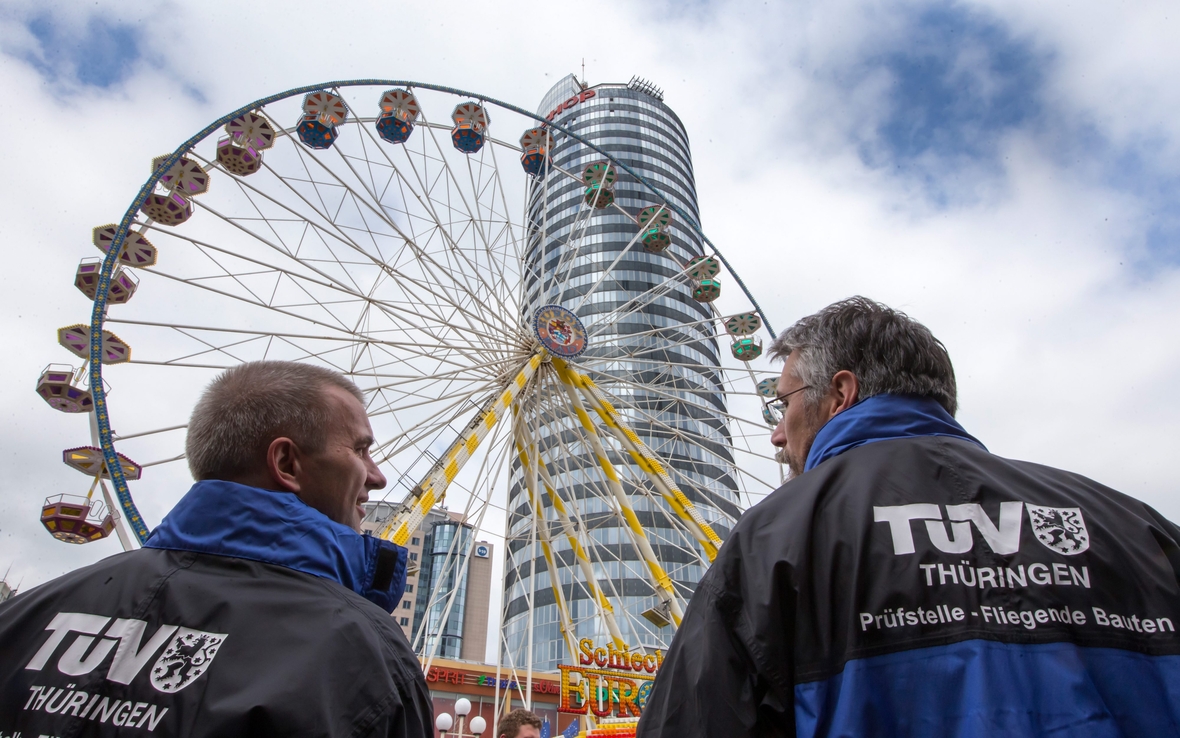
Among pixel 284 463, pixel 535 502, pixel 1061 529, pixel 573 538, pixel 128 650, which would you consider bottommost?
pixel 128 650

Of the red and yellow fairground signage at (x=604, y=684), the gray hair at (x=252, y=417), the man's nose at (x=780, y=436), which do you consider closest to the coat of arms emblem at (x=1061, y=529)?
the man's nose at (x=780, y=436)

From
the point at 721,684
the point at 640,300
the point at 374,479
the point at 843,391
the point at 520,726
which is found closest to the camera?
the point at 721,684

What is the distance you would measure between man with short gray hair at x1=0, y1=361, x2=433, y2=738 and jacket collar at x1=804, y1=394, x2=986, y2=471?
1.13m

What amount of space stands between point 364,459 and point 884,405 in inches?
61.9

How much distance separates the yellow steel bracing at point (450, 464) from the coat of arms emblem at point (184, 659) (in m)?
9.72

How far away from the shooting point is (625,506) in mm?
16375

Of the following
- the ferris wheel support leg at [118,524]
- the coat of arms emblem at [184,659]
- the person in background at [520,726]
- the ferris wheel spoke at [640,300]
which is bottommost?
the person in background at [520,726]

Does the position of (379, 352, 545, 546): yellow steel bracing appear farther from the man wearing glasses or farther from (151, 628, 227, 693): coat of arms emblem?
the man wearing glasses

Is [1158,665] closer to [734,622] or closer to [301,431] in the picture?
[734,622]

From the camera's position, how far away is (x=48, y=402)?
14438 mm

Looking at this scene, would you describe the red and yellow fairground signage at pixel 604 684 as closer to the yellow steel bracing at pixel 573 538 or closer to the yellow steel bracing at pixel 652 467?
the yellow steel bracing at pixel 573 538

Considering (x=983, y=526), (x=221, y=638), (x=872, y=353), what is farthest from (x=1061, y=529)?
(x=221, y=638)

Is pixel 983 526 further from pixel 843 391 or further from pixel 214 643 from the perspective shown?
pixel 214 643

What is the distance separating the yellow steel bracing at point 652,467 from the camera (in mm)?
15516
